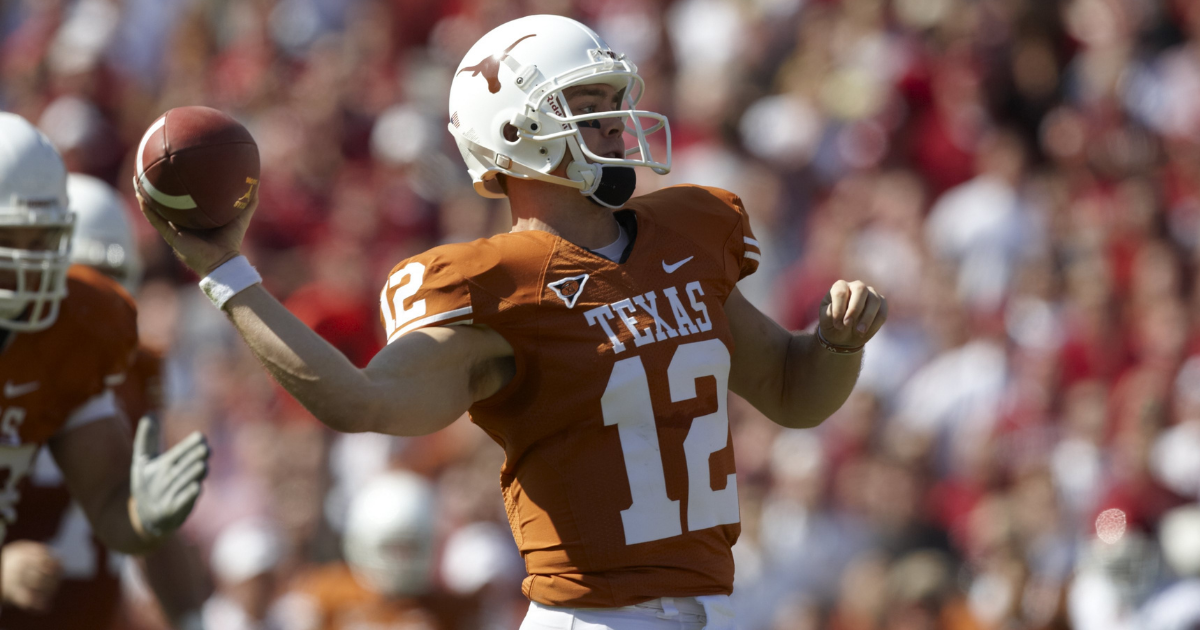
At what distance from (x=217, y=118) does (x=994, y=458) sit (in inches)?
178

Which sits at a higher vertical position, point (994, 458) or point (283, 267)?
point (994, 458)

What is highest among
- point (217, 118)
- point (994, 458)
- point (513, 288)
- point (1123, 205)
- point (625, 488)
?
point (217, 118)

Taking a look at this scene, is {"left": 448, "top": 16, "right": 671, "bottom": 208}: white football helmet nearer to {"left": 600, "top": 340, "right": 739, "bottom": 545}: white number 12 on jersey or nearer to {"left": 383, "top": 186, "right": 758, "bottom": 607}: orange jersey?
{"left": 383, "top": 186, "right": 758, "bottom": 607}: orange jersey

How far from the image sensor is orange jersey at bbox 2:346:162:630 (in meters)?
4.11

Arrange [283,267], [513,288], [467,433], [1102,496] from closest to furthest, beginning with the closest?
[513,288] → [1102,496] → [467,433] → [283,267]

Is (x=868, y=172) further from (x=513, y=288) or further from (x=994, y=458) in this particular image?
(x=513, y=288)

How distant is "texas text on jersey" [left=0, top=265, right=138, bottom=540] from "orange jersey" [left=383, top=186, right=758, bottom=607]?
130cm

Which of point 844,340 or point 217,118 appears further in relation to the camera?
point 844,340

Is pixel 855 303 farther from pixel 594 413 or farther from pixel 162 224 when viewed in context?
pixel 162 224

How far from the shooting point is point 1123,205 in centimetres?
733

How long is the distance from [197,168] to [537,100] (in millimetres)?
702

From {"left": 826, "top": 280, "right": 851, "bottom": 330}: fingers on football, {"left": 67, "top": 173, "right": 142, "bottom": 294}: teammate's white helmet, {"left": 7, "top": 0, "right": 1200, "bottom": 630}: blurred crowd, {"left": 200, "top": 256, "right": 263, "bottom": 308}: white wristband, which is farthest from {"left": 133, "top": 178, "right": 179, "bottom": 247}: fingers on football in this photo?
{"left": 7, "top": 0, "right": 1200, "bottom": 630}: blurred crowd

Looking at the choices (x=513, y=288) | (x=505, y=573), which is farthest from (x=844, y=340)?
(x=505, y=573)

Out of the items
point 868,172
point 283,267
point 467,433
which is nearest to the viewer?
point 467,433
